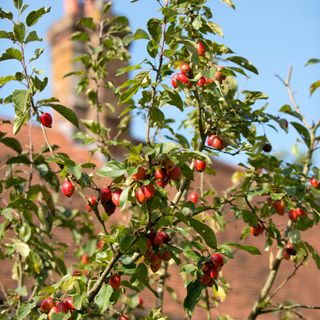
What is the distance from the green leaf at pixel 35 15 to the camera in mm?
2258

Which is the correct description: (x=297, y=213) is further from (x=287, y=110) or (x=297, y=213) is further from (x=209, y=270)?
(x=209, y=270)

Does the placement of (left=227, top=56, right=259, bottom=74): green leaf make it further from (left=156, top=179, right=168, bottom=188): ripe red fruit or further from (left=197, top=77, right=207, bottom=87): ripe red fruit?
(left=156, top=179, right=168, bottom=188): ripe red fruit

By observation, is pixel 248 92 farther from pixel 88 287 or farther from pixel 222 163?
pixel 222 163

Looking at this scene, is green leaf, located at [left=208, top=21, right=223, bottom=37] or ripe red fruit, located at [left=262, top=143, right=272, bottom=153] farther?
ripe red fruit, located at [left=262, top=143, right=272, bottom=153]

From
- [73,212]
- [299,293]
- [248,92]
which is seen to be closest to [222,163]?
→ [299,293]

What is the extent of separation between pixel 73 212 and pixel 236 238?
5.02 meters

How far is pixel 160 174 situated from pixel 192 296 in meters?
0.48

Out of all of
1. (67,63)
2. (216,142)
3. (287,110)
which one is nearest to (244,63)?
(216,142)

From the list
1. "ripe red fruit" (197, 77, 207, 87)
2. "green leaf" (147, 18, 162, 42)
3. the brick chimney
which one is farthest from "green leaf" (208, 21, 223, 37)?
the brick chimney

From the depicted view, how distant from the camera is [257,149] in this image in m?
2.95

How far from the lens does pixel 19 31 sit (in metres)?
2.24

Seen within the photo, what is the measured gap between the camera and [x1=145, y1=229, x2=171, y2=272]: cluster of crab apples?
2.10 m

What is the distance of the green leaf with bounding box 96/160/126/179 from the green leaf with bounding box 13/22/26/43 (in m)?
0.59

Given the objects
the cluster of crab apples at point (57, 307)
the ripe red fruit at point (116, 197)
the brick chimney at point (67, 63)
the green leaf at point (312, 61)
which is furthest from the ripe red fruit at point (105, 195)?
the brick chimney at point (67, 63)
